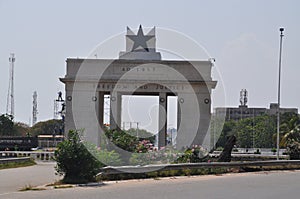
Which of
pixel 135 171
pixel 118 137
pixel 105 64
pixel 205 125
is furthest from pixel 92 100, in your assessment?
pixel 135 171

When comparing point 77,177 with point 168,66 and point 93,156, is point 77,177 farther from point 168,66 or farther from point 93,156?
point 168,66

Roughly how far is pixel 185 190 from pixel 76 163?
13.2ft

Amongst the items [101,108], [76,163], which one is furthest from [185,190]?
[101,108]

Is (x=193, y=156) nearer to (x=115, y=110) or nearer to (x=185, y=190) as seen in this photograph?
(x=185, y=190)

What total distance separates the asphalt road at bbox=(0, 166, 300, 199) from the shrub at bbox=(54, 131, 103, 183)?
82 cm

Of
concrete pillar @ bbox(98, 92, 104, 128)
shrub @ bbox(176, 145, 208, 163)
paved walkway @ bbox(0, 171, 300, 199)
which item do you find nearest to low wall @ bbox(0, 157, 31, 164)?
shrub @ bbox(176, 145, 208, 163)

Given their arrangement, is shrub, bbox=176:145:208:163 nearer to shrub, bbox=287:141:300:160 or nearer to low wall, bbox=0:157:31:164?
shrub, bbox=287:141:300:160

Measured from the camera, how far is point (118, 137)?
2645 centimetres

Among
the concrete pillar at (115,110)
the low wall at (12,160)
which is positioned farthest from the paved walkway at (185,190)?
the concrete pillar at (115,110)

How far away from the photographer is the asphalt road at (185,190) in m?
15.1

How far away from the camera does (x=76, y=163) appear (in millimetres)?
18734

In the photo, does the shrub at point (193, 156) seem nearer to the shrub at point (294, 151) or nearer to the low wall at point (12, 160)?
the shrub at point (294, 151)

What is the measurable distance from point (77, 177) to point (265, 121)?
272 feet

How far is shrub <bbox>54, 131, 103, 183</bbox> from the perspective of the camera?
734 inches
